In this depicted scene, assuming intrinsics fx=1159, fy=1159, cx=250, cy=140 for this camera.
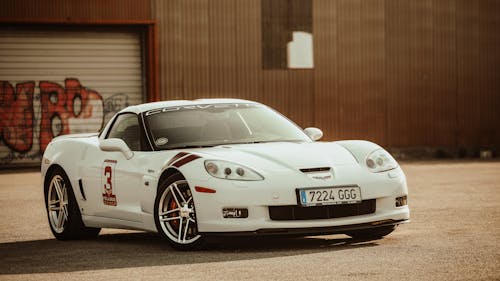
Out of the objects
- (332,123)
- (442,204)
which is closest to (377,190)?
(442,204)

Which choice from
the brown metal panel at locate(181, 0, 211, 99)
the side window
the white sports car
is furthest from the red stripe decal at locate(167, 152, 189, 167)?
the brown metal panel at locate(181, 0, 211, 99)

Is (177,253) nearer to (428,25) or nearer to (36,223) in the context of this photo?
(36,223)

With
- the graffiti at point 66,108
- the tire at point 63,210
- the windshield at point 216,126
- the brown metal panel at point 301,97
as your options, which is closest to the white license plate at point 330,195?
the windshield at point 216,126

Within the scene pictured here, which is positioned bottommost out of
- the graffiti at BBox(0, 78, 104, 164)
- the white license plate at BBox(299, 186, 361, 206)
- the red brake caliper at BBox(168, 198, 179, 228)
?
the graffiti at BBox(0, 78, 104, 164)

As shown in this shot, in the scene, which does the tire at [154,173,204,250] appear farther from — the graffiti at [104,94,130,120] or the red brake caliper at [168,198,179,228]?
the graffiti at [104,94,130,120]

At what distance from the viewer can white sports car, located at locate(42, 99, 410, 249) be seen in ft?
27.9

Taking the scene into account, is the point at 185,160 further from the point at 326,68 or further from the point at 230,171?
the point at 326,68

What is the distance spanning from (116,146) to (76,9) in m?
17.0

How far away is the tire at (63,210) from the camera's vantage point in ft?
33.9

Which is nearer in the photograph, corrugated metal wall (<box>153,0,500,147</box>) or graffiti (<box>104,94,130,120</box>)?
graffiti (<box>104,94,130,120</box>)

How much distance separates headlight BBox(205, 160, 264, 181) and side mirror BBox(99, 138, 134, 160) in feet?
3.95

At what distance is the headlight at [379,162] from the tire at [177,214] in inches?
56.3

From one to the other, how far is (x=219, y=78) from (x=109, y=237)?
17174 mm

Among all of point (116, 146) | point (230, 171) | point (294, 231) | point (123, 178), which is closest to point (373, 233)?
point (294, 231)
